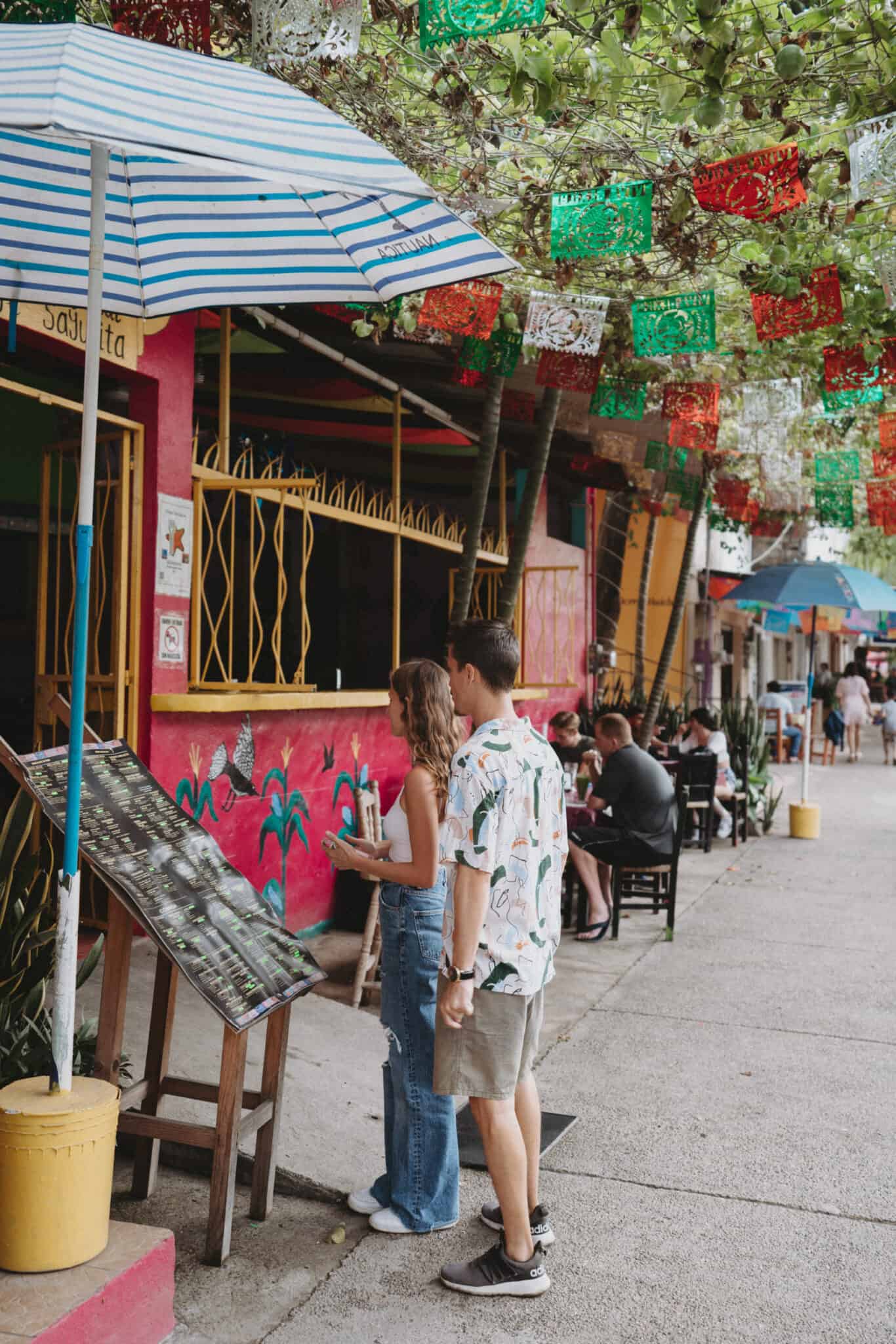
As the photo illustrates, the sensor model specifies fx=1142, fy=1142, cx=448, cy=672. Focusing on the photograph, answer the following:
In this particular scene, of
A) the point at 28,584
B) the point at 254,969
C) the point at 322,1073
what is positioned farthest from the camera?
the point at 28,584

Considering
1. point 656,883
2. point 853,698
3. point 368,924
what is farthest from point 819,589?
point 853,698

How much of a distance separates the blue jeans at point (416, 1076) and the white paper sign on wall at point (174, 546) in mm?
2636

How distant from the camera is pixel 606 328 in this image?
22.5 feet

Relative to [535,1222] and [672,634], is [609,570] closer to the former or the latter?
[672,634]

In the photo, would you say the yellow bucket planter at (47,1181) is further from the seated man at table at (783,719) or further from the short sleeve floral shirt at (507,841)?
the seated man at table at (783,719)

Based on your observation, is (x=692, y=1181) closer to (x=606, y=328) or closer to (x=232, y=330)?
(x=606, y=328)

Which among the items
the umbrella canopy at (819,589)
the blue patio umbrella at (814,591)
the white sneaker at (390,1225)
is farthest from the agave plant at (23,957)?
the umbrella canopy at (819,589)

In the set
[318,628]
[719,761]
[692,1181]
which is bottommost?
[692,1181]

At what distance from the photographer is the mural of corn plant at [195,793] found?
5.64 m

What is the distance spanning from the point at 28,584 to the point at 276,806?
13.6 feet

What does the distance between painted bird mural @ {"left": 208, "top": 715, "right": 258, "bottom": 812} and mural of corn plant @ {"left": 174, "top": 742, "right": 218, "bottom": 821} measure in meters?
0.09

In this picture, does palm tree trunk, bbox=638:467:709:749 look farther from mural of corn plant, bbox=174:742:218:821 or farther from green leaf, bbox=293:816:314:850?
mural of corn plant, bbox=174:742:218:821

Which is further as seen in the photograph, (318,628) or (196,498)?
(318,628)

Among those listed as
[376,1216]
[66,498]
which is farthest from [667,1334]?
[66,498]
